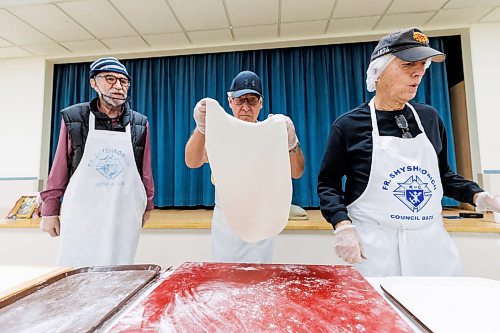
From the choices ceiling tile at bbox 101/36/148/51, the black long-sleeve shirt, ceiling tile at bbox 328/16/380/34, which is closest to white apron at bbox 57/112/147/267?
the black long-sleeve shirt

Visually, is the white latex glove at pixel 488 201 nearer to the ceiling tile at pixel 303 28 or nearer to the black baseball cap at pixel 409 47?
the black baseball cap at pixel 409 47

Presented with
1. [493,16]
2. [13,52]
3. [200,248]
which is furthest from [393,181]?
[13,52]

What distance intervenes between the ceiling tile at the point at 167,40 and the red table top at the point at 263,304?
2.37 m

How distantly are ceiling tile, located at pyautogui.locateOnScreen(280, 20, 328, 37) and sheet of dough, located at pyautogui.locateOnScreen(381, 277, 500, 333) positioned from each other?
89.5 inches

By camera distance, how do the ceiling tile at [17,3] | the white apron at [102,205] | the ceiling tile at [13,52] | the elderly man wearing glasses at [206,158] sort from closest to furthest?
the elderly man wearing glasses at [206,158]
the white apron at [102,205]
the ceiling tile at [17,3]
the ceiling tile at [13,52]

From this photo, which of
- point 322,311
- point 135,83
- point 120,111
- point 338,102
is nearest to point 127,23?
point 135,83

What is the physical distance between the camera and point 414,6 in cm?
222

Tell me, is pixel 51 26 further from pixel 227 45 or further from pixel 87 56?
pixel 227 45

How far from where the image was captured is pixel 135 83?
289cm

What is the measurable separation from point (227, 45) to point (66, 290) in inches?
100

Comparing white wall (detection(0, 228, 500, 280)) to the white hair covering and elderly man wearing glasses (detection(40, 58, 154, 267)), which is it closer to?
elderly man wearing glasses (detection(40, 58, 154, 267))

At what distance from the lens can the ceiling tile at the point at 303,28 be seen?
244 cm

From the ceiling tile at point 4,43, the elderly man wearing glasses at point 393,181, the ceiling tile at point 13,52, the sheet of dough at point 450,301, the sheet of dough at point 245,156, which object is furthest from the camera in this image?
the ceiling tile at point 13,52

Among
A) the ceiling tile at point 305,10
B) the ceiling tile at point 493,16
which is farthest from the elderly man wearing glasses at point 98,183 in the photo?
the ceiling tile at point 493,16
